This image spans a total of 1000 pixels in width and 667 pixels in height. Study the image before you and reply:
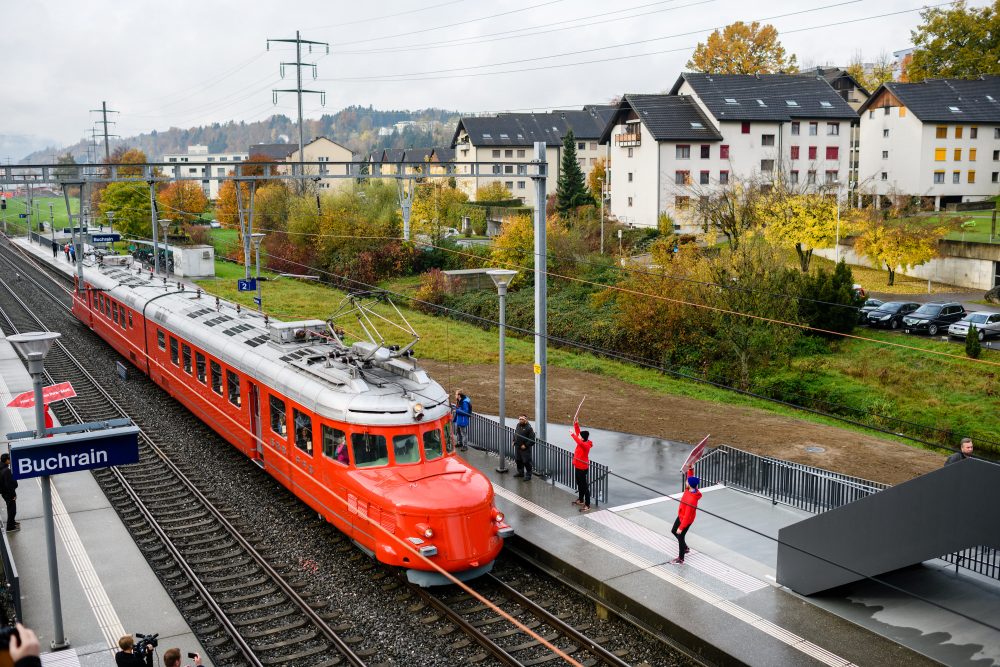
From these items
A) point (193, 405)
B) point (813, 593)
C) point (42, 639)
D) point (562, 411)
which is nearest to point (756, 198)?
point (562, 411)

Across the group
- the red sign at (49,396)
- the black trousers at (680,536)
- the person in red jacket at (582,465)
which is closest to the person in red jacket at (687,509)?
the black trousers at (680,536)

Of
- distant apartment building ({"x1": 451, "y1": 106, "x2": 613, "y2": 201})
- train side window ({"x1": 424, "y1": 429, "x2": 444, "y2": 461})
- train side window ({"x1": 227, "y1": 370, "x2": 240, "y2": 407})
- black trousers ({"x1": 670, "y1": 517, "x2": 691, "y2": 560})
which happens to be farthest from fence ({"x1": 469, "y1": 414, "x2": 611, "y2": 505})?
distant apartment building ({"x1": 451, "y1": 106, "x2": 613, "y2": 201})

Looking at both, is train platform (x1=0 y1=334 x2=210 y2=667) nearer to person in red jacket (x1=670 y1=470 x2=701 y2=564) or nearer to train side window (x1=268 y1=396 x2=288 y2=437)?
train side window (x1=268 y1=396 x2=288 y2=437)

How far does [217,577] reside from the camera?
15.0 m

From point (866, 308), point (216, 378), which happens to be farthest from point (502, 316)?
point (866, 308)

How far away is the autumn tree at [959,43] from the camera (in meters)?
66.1

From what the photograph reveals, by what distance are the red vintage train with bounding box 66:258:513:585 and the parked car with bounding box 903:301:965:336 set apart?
88.9ft

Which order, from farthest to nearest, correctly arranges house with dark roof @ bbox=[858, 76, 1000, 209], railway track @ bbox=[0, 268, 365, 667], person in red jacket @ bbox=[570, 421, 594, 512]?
house with dark roof @ bbox=[858, 76, 1000, 209], person in red jacket @ bbox=[570, 421, 594, 512], railway track @ bbox=[0, 268, 365, 667]

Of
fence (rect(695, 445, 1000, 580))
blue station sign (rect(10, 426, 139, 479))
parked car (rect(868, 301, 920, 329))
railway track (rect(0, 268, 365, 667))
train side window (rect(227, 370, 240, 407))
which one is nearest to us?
blue station sign (rect(10, 426, 139, 479))

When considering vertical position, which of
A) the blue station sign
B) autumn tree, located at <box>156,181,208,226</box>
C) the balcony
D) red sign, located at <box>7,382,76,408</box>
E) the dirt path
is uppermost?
the balcony

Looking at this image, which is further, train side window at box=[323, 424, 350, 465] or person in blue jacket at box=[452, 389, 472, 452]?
person in blue jacket at box=[452, 389, 472, 452]

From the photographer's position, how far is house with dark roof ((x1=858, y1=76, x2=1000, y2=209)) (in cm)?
6141

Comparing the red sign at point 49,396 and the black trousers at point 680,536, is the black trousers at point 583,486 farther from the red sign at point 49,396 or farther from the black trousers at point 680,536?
the red sign at point 49,396

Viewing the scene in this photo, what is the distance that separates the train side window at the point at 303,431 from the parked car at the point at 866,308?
28.4 metres
